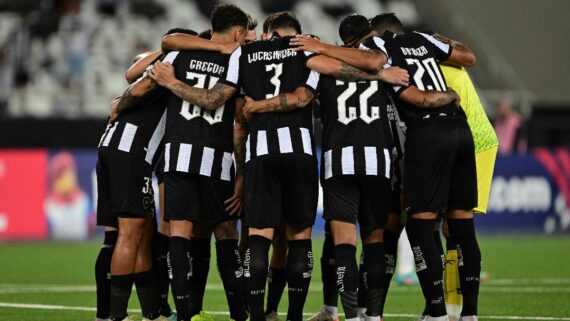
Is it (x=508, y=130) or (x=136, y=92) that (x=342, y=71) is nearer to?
(x=136, y=92)

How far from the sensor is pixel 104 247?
8.98 metres

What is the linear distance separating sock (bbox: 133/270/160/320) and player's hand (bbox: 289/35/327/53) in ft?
7.39

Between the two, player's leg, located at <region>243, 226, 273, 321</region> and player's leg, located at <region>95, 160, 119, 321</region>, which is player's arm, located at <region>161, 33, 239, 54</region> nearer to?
player's leg, located at <region>95, 160, 119, 321</region>

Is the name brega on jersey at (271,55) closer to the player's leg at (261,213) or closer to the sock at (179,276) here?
the player's leg at (261,213)

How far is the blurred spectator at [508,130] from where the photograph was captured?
22.4 meters

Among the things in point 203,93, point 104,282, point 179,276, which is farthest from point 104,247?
point 203,93

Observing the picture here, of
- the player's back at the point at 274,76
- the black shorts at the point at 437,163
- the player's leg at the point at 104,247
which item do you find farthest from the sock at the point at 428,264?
the player's leg at the point at 104,247

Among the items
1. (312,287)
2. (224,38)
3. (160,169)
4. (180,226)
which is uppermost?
(224,38)

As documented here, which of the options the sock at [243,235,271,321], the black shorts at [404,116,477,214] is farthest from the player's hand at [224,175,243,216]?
the black shorts at [404,116,477,214]

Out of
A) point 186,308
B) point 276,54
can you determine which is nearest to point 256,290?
point 186,308

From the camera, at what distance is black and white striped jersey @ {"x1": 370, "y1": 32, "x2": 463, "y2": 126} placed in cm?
848

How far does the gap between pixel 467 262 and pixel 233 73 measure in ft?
7.82

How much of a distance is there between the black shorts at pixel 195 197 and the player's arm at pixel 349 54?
1293mm

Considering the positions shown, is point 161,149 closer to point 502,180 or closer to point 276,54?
point 276,54
